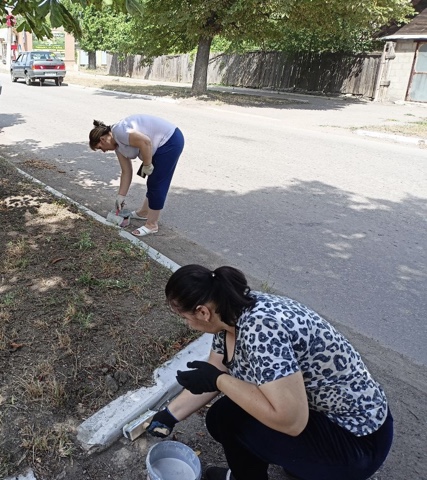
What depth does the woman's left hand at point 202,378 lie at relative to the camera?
1.88 m

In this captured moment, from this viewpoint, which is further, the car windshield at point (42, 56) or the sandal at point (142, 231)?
the car windshield at point (42, 56)

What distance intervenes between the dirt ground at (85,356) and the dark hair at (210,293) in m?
0.99

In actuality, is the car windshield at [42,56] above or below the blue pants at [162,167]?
above

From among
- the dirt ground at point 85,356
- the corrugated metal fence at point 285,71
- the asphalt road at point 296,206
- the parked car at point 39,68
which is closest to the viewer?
the dirt ground at point 85,356

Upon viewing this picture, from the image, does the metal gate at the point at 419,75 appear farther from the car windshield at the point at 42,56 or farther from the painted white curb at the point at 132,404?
the painted white curb at the point at 132,404

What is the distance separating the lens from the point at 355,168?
7.96 meters

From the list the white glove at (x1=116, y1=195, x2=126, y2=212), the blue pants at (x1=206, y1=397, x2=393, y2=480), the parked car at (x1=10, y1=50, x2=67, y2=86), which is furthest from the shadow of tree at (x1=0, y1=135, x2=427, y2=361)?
the parked car at (x1=10, y1=50, x2=67, y2=86)

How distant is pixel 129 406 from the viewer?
244 cm

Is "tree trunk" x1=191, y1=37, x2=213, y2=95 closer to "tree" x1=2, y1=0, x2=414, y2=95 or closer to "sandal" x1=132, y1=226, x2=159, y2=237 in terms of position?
"tree" x1=2, y1=0, x2=414, y2=95

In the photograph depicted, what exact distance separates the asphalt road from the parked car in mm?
11723

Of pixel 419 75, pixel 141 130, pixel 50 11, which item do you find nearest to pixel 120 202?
pixel 141 130

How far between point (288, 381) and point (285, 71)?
25231 mm

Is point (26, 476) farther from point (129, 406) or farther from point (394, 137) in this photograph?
point (394, 137)

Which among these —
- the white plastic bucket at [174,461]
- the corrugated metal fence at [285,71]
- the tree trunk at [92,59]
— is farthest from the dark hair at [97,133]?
the tree trunk at [92,59]
